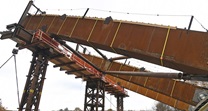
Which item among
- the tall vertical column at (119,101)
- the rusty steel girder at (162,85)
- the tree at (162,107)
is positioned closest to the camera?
the rusty steel girder at (162,85)

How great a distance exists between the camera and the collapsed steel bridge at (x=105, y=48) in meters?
9.26

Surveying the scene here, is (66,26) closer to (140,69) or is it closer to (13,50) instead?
(13,50)

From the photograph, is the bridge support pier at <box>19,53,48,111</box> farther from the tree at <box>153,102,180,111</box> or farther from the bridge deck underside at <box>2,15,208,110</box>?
the tree at <box>153,102,180,111</box>

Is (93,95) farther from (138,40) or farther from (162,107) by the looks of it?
(162,107)

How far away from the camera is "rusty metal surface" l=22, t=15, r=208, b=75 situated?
8.96m

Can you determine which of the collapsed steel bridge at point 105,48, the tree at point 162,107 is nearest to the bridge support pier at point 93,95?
the collapsed steel bridge at point 105,48

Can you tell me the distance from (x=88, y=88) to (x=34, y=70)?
7.98m

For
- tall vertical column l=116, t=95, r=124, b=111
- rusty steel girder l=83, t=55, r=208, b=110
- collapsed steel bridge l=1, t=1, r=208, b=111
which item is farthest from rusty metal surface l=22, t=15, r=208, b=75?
tall vertical column l=116, t=95, r=124, b=111

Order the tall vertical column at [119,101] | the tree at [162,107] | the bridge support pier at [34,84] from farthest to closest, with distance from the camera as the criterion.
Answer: the tree at [162,107], the tall vertical column at [119,101], the bridge support pier at [34,84]

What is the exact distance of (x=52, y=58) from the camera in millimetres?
15297

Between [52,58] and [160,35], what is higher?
[160,35]

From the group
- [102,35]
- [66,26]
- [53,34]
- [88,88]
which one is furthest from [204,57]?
[88,88]

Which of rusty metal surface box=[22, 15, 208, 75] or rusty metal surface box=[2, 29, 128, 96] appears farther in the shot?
rusty metal surface box=[2, 29, 128, 96]

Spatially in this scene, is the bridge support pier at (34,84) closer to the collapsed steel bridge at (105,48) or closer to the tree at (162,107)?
the collapsed steel bridge at (105,48)
